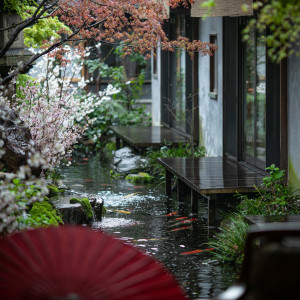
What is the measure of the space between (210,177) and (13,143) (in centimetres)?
332

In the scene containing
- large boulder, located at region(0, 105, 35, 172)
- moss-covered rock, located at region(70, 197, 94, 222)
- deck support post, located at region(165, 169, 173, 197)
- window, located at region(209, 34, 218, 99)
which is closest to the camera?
large boulder, located at region(0, 105, 35, 172)

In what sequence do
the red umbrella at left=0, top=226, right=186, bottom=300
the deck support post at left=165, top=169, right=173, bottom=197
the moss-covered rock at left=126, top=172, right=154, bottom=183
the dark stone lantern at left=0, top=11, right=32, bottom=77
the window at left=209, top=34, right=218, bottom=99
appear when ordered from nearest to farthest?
the red umbrella at left=0, top=226, right=186, bottom=300
the dark stone lantern at left=0, top=11, right=32, bottom=77
the deck support post at left=165, top=169, right=173, bottom=197
the window at left=209, top=34, right=218, bottom=99
the moss-covered rock at left=126, top=172, right=154, bottom=183

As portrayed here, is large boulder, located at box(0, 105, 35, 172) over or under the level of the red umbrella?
over

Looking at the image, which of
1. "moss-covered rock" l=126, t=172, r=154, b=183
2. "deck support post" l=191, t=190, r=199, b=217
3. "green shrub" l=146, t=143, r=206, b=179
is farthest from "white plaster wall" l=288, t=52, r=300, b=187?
"moss-covered rock" l=126, t=172, r=154, b=183

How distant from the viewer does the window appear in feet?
40.7

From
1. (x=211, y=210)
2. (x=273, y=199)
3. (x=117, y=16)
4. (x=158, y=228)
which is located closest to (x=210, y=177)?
(x=211, y=210)

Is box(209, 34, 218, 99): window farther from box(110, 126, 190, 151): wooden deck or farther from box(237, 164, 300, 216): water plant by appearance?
box(237, 164, 300, 216): water plant

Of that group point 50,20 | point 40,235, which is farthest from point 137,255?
point 50,20

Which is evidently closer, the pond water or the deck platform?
the pond water

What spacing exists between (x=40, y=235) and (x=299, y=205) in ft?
17.4

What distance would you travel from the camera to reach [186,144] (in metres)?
13.5

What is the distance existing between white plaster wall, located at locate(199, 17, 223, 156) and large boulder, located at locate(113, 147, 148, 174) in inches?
55.1

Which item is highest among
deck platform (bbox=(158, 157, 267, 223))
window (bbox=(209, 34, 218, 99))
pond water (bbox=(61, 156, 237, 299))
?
window (bbox=(209, 34, 218, 99))

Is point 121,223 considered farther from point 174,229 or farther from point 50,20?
point 50,20
